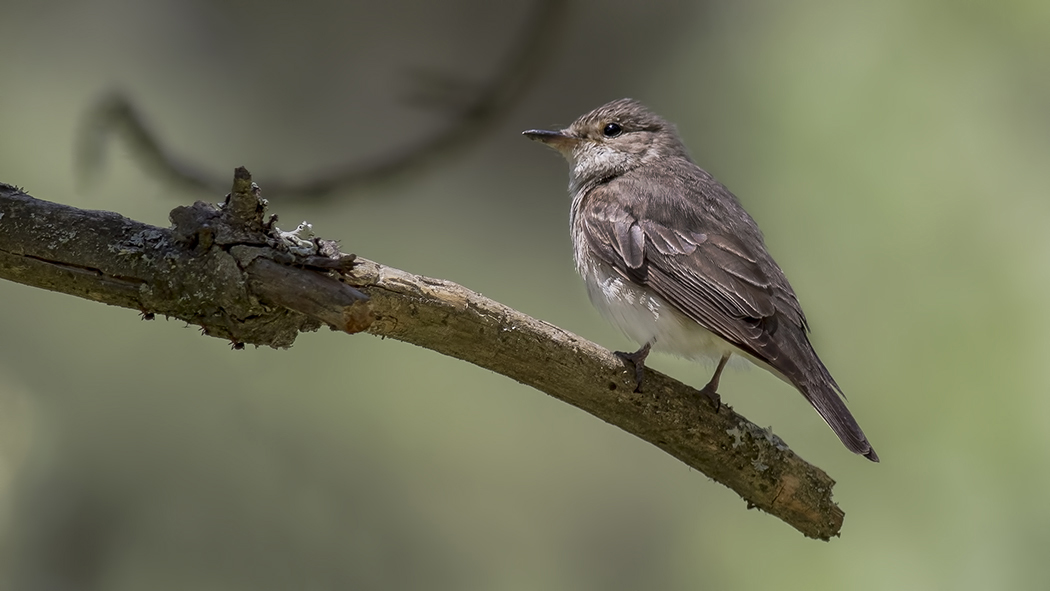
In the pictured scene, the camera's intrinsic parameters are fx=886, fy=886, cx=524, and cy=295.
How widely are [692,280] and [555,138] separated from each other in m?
1.20

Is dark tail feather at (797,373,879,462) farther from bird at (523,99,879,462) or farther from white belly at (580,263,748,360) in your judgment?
white belly at (580,263,748,360)

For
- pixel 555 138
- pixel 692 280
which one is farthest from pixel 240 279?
pixel 555 138

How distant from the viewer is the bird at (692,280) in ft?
10.2

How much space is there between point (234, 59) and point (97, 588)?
2597 millimetres

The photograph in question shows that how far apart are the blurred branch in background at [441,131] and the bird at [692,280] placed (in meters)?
0.76

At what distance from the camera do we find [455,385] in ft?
14.5

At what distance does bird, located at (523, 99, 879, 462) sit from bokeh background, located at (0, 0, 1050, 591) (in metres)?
0.48

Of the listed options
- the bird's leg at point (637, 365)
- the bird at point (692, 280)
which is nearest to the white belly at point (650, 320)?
the bird at point (692, 280)

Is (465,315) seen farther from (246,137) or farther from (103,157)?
(246,137)

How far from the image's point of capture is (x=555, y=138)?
419 centimetres

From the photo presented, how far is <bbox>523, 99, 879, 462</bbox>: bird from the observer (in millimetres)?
3104

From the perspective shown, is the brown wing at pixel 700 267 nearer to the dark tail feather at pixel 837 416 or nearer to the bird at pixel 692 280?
the bird at pixel 692 280

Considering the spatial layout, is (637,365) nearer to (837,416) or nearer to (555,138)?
(837,416)

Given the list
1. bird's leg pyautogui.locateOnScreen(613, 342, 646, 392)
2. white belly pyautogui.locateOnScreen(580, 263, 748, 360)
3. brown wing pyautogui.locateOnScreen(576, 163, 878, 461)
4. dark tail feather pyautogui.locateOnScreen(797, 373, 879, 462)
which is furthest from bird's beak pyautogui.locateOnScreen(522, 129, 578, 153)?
dark tail feather pyautogui.locateOnScreen(797, 373, 879, 462)
